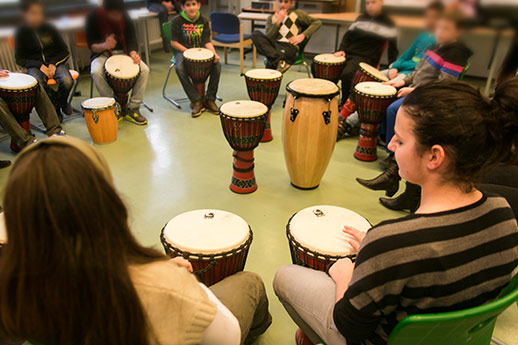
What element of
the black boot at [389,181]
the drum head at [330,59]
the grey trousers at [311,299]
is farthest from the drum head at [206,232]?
the drum head at [330,59]

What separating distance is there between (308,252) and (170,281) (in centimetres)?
75

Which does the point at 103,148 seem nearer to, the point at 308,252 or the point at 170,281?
the point at 308,252

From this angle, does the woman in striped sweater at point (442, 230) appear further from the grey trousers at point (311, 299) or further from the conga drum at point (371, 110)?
the conga drum at point (371, 110)

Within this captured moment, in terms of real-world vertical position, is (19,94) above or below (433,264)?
below

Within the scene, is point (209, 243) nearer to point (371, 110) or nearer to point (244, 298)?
point (244, 298)

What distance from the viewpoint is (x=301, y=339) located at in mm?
1606

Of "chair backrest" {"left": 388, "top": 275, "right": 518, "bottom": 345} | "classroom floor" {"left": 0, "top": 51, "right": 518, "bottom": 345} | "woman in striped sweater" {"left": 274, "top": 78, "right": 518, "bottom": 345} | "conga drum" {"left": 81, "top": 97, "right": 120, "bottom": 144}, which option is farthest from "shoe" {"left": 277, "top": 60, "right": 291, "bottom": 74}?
"chair backrest" {"left": 388, "top": 275, "right": 518, "bottom": 345}

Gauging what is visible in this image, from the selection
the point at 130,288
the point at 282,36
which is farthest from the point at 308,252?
the point at 282,36

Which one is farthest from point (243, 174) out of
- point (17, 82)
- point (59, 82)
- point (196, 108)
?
point (59, 82)

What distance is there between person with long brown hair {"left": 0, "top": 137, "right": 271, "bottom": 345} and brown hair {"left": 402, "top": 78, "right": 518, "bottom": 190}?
719mm

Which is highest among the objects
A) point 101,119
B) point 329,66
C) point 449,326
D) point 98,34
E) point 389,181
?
point 98,34

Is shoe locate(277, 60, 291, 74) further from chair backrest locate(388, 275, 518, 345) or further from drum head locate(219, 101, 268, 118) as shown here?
chair backrest locate(388, 275, 518, 345)

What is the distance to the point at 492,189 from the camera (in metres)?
1.79

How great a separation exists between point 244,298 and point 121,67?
10.3 ft
